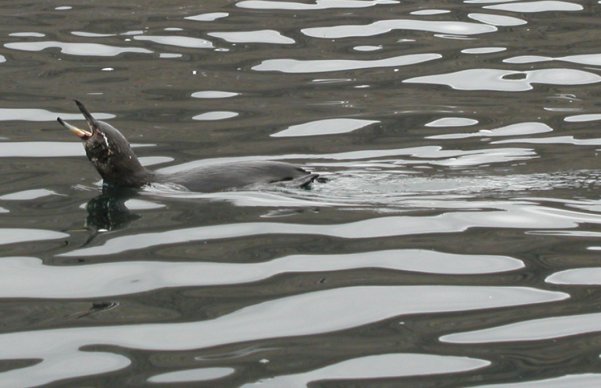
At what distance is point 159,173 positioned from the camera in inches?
396

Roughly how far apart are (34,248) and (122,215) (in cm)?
88

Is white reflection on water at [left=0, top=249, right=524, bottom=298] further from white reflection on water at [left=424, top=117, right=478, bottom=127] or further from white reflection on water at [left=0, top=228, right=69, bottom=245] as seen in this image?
white reflection on water at [left=424, top=117, right=478, bottom=127]

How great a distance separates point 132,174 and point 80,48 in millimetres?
5233

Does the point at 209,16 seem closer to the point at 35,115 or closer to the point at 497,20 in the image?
the point at 497,20

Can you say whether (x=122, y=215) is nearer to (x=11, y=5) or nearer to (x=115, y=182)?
(x=115, y=182)

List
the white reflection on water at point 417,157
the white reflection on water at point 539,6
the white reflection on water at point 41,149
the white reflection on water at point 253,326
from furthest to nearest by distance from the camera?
the white reflection on water at point 539,6 → the white reflection on water at point 41,149 → the white reflection on water at point 417,157 → the white reflection on water at point 253,326

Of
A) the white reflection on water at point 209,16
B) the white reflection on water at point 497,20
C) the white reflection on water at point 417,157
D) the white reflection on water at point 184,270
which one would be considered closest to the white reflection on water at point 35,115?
the white reflection on water at point 417,157

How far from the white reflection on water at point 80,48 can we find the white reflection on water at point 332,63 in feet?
4.34

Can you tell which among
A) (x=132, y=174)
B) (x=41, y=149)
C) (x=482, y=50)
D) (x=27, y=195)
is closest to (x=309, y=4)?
(x=482, y=50)

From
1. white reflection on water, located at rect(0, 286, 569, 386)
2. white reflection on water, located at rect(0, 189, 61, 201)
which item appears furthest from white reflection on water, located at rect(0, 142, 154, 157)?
white reflection on water, located at rect(0, 286, 569, 386)

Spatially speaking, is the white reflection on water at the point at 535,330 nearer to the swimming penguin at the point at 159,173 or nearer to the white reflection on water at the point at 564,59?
the swimming penguin at the point at 159,173

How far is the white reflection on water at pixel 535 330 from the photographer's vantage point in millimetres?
6824

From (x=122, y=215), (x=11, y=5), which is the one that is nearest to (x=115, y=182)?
(x=122, y=215)

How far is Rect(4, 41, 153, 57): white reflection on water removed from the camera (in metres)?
14.7
